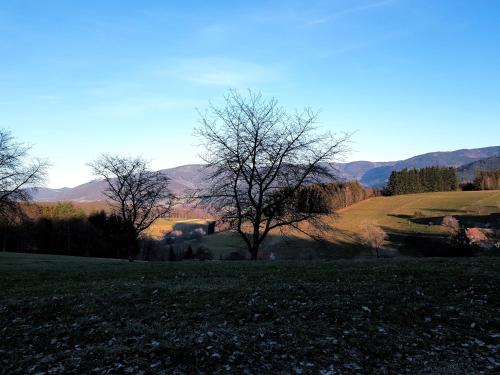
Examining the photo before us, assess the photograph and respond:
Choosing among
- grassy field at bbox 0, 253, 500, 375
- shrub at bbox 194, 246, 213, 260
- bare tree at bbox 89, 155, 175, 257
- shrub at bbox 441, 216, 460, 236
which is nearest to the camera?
grassy field at bbox 0, 253, 500, 375

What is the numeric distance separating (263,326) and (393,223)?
276 feet

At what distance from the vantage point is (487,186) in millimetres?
131125

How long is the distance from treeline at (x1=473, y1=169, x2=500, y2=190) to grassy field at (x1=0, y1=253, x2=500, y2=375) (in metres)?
134

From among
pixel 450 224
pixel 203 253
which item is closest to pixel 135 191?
pixel 203 253

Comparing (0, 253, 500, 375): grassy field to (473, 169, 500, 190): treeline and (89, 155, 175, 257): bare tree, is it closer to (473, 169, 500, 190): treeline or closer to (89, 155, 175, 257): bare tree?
(89, 155, 175, 257): bare tree

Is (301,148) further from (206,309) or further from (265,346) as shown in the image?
(265,346)

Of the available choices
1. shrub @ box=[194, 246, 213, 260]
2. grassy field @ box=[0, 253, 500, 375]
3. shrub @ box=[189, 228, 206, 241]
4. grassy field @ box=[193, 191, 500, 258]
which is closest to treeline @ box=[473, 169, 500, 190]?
grassy field @ box=[193, 191, 500, 258]

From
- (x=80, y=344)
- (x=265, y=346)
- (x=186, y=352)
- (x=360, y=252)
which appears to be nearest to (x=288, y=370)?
(x=265, y=346)

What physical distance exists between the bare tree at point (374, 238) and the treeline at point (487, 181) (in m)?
71.7

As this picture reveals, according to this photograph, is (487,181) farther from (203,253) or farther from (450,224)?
(203,253)

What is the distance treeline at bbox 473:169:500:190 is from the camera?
431 feet

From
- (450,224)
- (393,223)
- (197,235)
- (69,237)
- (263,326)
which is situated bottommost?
(450,224)

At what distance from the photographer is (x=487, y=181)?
432ft

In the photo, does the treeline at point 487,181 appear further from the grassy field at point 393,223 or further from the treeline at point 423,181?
the grassy field at point 393,223
